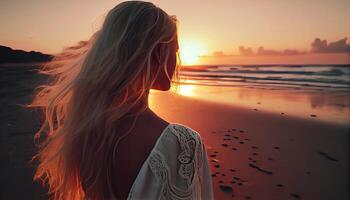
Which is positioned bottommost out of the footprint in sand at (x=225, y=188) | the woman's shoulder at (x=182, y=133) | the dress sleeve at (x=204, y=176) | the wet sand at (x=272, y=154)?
the footprint in sand at (x=225, y=188)

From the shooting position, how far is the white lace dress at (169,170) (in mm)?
1053

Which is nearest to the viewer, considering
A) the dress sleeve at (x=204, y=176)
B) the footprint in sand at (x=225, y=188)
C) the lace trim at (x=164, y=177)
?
the lace trim at (x=164, y=177)

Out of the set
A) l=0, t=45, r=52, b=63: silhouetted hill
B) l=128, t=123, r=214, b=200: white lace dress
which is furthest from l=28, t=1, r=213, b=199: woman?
l=0, t=45, r=52, b=63: silhouetted hill

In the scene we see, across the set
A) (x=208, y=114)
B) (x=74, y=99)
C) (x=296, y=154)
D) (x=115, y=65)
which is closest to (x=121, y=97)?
(x=115, y=65)

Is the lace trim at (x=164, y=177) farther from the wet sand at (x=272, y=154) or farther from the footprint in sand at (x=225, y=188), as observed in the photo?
the footprint in sand at (x=225, y=188)

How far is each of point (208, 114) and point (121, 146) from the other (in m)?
6.27

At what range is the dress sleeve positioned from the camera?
1.16 m

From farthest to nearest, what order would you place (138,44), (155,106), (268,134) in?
(155,106), (268,134), (138,44)

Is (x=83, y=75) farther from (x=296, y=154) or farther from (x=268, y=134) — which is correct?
(x=268, y=134)

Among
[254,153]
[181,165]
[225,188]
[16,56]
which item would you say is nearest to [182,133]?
[181,165]

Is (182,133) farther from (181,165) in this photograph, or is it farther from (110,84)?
(110,84)

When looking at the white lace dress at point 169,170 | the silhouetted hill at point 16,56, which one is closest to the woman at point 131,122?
the white lace dress at point 169,170

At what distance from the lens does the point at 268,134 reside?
563 centimetres

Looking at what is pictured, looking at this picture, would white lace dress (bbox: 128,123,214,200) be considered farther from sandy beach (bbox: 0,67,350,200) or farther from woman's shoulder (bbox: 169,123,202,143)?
sandy beach (bbox: 0,67,350,200)
